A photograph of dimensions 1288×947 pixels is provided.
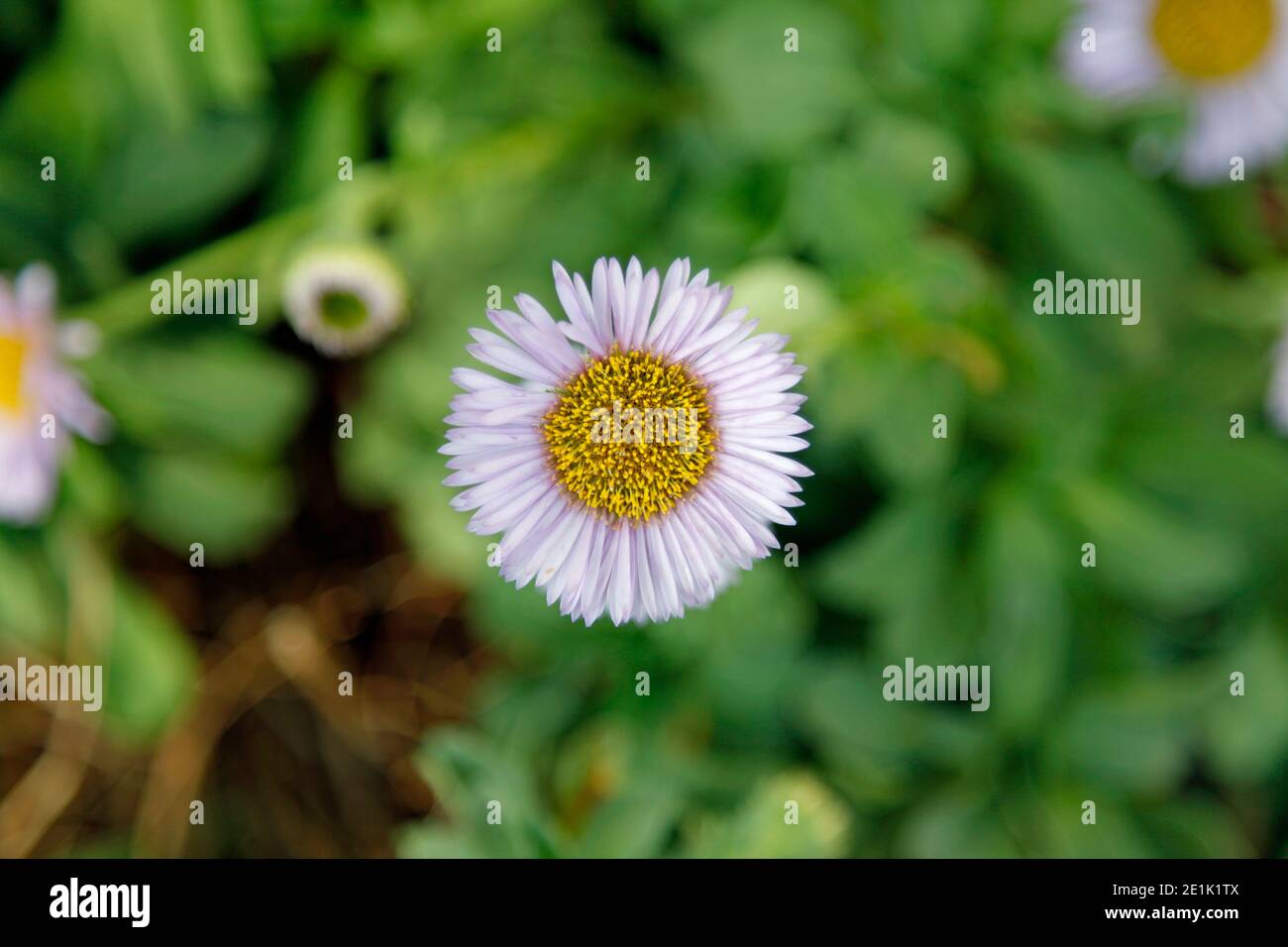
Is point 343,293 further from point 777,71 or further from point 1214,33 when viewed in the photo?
point 1214,33

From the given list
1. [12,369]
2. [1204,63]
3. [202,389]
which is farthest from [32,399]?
[1204,63]

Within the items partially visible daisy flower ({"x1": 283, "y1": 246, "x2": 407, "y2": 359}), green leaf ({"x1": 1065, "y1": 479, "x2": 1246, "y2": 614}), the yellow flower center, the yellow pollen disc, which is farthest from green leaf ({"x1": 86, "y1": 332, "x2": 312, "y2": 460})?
the yellow flower center

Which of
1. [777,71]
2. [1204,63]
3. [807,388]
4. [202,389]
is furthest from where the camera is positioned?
[202,389]

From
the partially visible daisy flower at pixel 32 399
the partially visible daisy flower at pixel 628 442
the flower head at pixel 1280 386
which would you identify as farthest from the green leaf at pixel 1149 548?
the partially visible daisy flower at pixel 32 399

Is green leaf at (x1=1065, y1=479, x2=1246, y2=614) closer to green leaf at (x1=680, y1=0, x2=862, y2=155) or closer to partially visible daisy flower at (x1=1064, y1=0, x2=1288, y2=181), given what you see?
partially visible daisy flower at (x1=1064, y1=0, x2=1288, y2=181)
